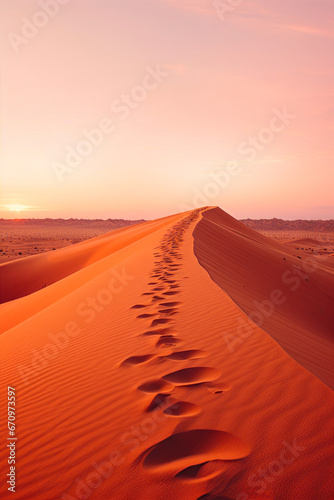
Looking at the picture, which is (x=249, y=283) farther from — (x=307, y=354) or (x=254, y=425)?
(x=254, y=425)

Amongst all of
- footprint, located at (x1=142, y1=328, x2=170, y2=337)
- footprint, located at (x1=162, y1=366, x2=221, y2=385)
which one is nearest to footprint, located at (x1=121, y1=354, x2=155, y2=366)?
footprint, located at (x1=162, y1=366, x2=221, y2=385)

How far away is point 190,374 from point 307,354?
1416mm

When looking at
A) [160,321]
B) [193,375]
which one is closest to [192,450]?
[193,375]

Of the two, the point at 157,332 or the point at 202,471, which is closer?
the point at 202,471

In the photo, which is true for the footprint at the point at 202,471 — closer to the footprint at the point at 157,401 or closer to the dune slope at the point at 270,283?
the footprint at the point at 157,401

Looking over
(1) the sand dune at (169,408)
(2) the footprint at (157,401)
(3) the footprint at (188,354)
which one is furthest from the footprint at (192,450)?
(3) the footprint at (188,354)

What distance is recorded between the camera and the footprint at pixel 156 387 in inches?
108

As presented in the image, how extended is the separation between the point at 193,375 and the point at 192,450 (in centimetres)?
91

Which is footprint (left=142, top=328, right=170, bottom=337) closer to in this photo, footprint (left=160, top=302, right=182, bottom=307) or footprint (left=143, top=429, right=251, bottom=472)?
footprint (left=160, top=302, right=182, bottom=307)

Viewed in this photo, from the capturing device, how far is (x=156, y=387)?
281 cm

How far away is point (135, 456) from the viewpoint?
2053mm

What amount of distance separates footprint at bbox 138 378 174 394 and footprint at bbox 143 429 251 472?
0.59 meters

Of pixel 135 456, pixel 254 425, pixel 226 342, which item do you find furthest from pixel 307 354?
pixel 135 456

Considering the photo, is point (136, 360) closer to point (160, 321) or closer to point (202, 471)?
point (160, 321)
